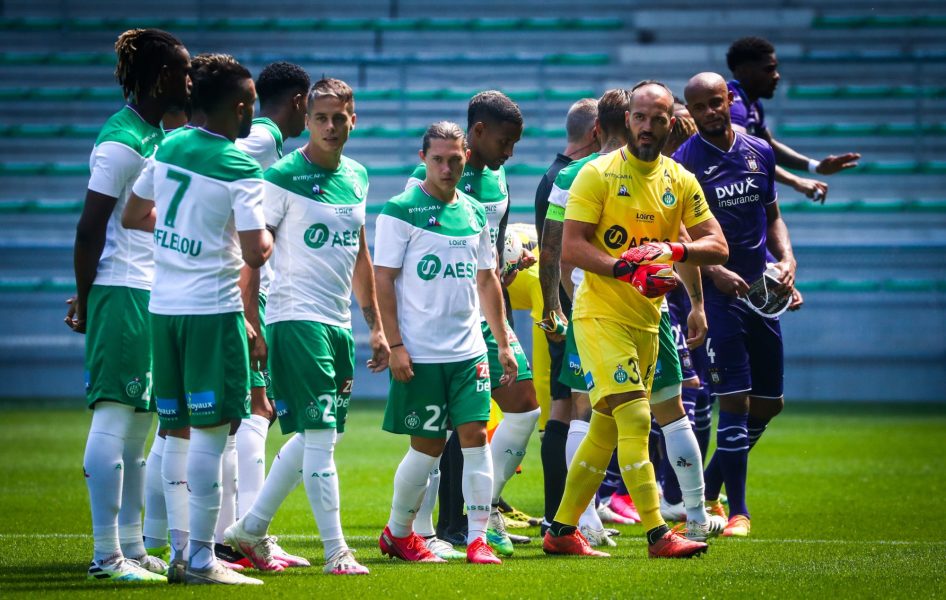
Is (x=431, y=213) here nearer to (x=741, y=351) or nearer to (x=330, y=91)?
(x=330, y=91)

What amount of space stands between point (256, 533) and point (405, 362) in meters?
0.98

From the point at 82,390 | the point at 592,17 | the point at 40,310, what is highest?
the point at 592,17

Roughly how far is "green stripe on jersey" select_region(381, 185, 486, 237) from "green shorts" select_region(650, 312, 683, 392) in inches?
39.8

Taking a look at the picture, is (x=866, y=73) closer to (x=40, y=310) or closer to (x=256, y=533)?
(x=40, y=310)

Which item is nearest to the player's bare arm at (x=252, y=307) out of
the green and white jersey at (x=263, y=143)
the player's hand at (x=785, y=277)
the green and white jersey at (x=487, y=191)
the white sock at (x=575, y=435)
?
the green and white jersey at (x=263, y=143)

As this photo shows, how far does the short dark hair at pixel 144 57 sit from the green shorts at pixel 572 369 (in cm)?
232

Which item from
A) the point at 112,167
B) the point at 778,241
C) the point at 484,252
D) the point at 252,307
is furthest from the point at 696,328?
the point at 112,167

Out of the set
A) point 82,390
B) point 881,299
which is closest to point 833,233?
point 881,299

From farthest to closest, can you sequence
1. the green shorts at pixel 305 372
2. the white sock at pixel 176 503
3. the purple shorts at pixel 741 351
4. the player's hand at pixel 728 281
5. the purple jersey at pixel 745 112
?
the purple jersey at pixel 745 112 < the purple shorts at pixel 741 351 < the player's hand at pixel 728 281 < the green shorts at pixel 305 372 < the white sock at pixel 176 503

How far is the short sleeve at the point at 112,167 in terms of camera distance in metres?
4.86

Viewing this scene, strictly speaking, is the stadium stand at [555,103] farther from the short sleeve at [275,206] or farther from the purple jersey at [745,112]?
the short sleeve at [275,206]

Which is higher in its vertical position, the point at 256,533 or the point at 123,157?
the point at 123,157

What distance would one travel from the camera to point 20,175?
57.8ft

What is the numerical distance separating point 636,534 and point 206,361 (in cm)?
310
